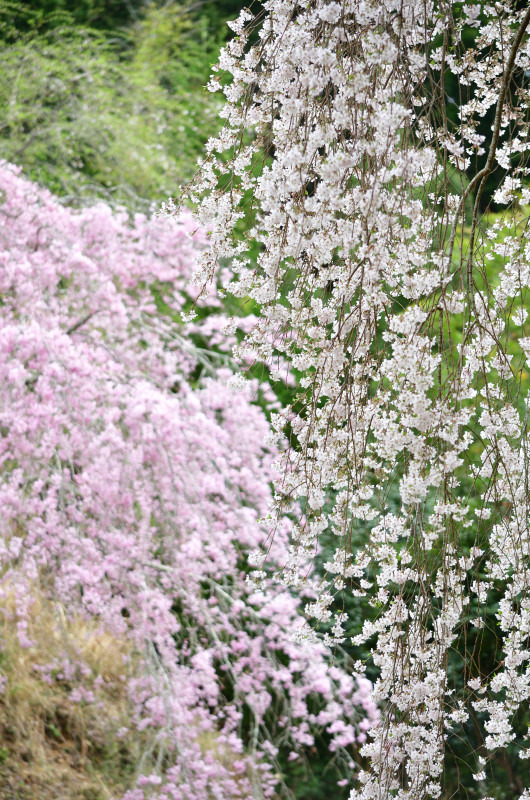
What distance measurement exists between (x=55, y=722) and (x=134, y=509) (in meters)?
0.92

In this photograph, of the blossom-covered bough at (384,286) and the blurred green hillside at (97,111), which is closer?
the blossom-covered bough at (384,286)

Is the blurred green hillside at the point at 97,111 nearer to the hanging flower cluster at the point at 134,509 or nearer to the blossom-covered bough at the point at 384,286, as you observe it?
the hanging flower cluster at the point at 134,509

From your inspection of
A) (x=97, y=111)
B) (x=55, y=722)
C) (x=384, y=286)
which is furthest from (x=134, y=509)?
(x=97, y=111)

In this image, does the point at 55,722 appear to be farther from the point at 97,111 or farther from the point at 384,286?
the point at 97,111

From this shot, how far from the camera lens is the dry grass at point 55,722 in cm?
279

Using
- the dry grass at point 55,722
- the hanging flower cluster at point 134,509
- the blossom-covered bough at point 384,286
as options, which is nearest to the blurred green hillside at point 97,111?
the hanging flower cluster at point 134,509

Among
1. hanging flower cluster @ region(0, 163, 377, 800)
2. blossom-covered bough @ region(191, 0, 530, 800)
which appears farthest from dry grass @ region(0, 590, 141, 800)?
blossom-covered bough @ region(191, 0, 530, 800)

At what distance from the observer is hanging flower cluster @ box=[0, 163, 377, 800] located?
270 centimetres

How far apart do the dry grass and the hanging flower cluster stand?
62 millimetres

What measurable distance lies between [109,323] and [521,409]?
183 centimetres

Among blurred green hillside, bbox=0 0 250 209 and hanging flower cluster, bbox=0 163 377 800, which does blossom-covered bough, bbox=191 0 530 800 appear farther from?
blurred green hillside, bbox=0 0 250 209

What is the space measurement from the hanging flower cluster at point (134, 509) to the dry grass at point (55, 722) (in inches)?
2.4

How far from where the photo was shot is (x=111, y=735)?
9.60 feet

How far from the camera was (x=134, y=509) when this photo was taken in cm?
294
